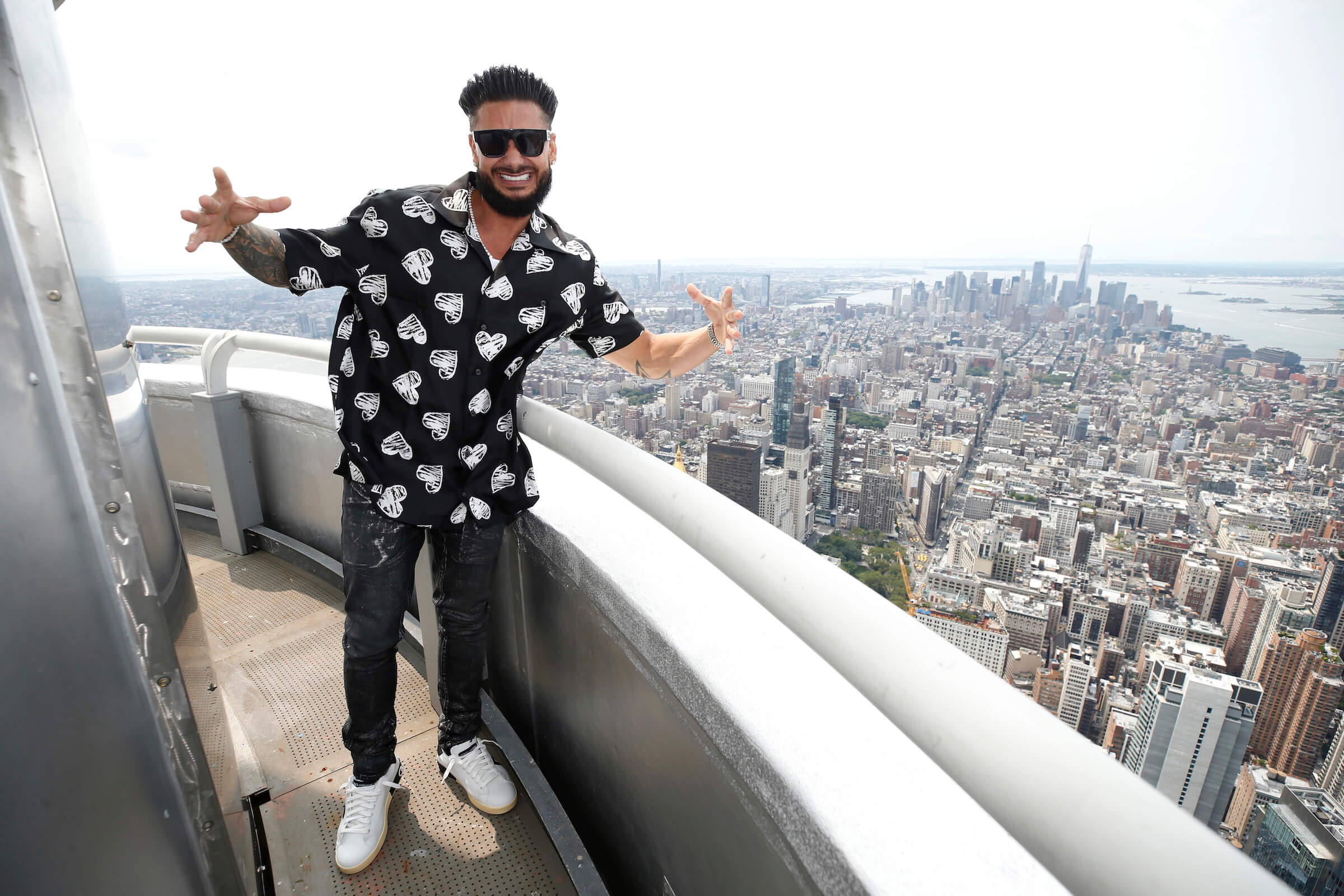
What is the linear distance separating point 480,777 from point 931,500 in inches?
142

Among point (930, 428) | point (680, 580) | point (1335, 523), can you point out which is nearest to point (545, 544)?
point (680, 580)

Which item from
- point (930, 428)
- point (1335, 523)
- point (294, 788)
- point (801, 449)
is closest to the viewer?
point (294, 788)

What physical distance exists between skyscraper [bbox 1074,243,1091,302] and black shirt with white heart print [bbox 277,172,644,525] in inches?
253

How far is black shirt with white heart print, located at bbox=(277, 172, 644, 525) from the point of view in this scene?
53.3 inches

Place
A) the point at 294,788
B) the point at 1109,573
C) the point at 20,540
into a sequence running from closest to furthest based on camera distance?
the point at 20,540 → the point at 294,788 → the point at 1109,573

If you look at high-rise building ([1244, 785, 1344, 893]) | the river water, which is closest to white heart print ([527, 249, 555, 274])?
high-rise building ([1244, 785, 1344, 893])

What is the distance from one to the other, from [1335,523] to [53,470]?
324cm

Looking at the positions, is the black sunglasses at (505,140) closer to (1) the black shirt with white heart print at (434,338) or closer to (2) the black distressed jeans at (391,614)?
(1) the black shirt with white heart print at (434,338)

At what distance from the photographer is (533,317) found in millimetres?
1443

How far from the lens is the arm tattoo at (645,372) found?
5.95 feet

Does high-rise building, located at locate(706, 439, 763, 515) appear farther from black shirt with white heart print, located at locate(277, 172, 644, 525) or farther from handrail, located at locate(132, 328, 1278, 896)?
handrail, located at locate(132, 328, 1278, 896)

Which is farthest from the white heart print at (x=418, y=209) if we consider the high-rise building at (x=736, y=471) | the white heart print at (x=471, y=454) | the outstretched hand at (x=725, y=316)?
the high-rise building at (x=736, y=471)

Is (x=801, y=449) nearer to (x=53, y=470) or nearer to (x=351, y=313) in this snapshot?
(x=351, y=313)

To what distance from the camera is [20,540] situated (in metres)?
0.72
